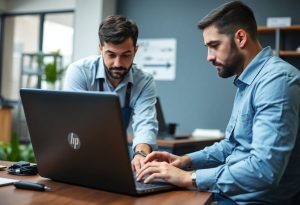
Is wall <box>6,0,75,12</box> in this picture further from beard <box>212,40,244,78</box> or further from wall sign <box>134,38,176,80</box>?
beard <box>212,40,244,78</box>

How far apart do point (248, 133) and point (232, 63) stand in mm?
240

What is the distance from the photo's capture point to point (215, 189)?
1112mm

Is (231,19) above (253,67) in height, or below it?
above

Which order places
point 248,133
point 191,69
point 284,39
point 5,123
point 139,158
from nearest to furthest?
1. point 248,133
2. point 139,158
3. point 284,39
4. point 191,69
5. point 5,123

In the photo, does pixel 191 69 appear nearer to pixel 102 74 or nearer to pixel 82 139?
pixel 102 74

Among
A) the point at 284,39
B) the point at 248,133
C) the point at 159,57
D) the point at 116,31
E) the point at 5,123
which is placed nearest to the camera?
the point at 248,133

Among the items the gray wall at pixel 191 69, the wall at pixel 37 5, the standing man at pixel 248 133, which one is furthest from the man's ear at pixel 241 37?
the wall at pixel 37 5

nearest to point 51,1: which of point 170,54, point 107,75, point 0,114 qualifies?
point 0,114

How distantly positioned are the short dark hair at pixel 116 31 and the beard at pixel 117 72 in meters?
0.11

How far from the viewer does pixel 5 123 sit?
5.75m

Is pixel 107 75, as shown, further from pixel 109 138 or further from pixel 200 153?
pixel 109 138

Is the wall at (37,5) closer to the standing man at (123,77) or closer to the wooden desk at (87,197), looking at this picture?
the standing man at (123,77)

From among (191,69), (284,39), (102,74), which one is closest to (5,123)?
(191,69)

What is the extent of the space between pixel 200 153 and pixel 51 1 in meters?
4.89
